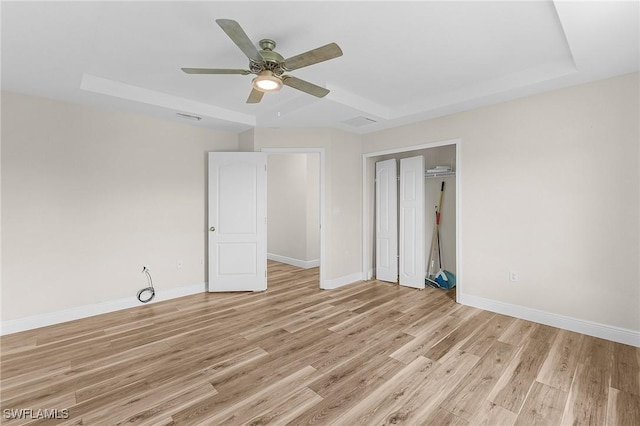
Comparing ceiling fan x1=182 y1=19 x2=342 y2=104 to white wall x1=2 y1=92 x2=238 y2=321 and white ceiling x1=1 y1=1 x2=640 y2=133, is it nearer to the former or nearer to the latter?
white ceiling x1=1 y1=1 x2=640 y2=133

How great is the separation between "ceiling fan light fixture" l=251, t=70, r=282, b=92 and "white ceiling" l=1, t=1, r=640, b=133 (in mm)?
314

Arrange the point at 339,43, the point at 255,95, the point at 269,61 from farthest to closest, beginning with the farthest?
the point at 255,95
the point at 339,43
the point at 269,61

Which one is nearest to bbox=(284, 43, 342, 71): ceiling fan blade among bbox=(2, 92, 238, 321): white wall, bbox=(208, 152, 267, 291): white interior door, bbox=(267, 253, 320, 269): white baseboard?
bbox=(208, 152, 267, 291): white interior door

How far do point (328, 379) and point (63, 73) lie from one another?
343cm

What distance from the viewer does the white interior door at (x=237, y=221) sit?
443 centimetres

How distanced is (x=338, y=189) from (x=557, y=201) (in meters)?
2.72

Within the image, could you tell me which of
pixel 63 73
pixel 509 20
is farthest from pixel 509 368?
pixel 63 73

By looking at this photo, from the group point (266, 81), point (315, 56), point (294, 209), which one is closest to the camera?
point (315, 56)

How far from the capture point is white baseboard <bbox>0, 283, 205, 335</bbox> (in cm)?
308

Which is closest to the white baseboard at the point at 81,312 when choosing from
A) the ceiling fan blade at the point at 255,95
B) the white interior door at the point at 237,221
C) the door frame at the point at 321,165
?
the white interior door at the point at 237,221

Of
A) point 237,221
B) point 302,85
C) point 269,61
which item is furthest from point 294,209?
point 269,61

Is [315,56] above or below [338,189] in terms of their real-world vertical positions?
above

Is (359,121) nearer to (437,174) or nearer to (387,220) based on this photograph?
(437,174)

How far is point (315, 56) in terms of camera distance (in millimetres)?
2059
